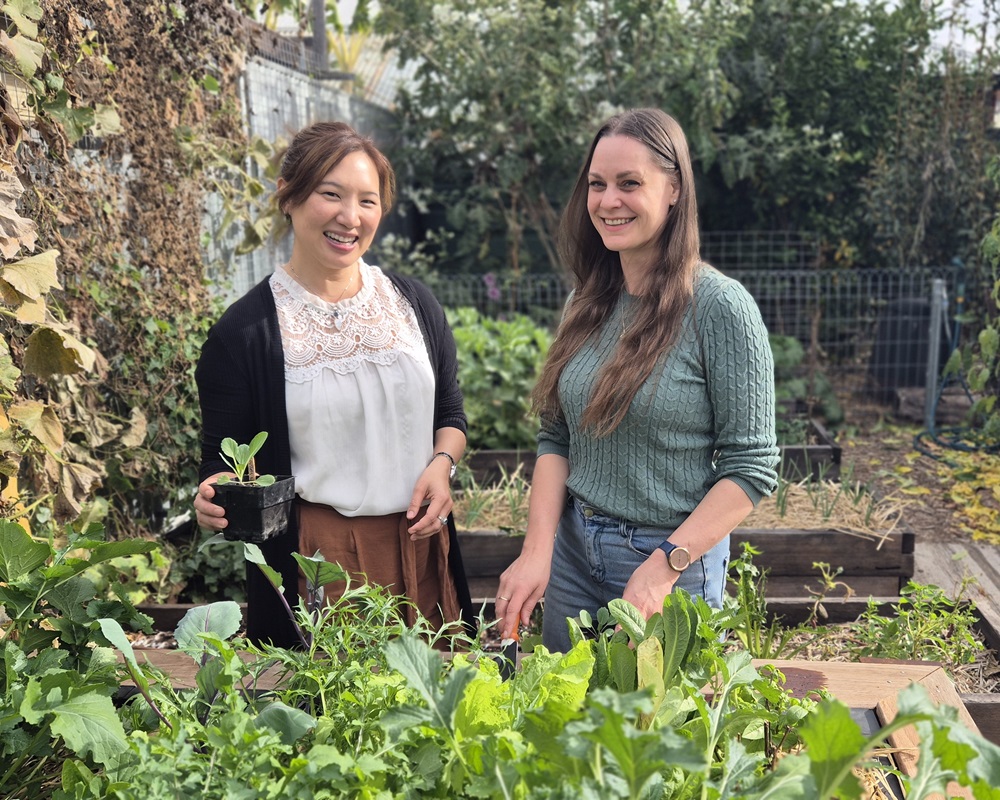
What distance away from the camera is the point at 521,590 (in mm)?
1676

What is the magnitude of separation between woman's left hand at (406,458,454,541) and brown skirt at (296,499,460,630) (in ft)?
0.14

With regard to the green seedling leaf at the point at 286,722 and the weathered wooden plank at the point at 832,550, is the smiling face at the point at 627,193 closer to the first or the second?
the green seedling leaf at the point at 286,722

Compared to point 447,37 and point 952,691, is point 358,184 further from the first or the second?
point 447,37

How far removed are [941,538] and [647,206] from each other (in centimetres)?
356

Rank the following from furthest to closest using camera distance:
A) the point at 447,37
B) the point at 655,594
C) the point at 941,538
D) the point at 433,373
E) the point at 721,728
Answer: the point at 447,37 < the point at 941,538 < the point at 433,373 < the point at 655,594 < the point at 721,728

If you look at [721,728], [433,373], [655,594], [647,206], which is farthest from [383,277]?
[721,728]

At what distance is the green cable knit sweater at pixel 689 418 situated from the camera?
162cm

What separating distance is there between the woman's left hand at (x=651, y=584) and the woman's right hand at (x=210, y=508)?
0.73 m

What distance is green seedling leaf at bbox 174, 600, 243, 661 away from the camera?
1150 mm

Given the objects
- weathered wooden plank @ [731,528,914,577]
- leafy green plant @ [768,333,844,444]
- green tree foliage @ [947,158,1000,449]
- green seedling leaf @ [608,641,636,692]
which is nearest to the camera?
green seedling leaf @ [608,641,636,692]

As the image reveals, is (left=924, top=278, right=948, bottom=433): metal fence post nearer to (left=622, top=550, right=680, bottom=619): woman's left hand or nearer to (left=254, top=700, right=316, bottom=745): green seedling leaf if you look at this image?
(left=622, top=550, right=680, bottom=619): woman's left hand

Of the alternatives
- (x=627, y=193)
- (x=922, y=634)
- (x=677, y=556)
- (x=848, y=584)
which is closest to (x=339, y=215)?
(x=627, y=193)

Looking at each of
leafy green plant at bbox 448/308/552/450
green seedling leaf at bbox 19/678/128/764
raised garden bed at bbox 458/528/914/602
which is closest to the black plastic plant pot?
green seedling leaf at bbox 19/678/128/764

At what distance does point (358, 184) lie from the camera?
1927mm
